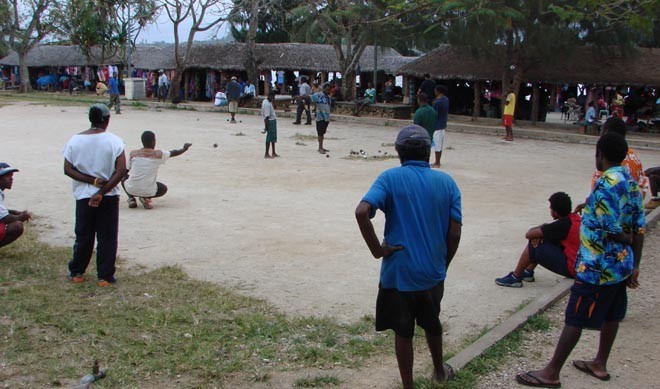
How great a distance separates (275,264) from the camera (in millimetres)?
6996

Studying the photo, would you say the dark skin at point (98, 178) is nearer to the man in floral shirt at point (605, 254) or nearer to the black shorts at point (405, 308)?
the black shorts at point (405, 308)

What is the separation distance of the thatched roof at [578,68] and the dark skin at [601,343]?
21819mm

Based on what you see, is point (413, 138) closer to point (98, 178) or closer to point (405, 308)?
point (405, 308)

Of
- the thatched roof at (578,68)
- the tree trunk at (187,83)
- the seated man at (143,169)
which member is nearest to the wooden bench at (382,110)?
the thatched roof at (578,68)

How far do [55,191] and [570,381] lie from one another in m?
8.70

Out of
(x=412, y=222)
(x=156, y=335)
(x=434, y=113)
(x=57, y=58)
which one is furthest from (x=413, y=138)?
(x=57, y=58)

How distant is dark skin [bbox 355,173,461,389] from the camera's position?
141 inches

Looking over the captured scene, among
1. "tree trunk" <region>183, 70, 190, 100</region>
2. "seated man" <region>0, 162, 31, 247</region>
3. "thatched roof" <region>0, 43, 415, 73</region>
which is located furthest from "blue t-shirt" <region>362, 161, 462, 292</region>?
"tree trunk" <region>183, 70, 190, 100</region>

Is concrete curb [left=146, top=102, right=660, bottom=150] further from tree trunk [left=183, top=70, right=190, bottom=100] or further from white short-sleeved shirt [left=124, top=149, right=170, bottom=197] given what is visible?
white short-sleeved shirt [left=124, top=149, right=170, bottom=197]

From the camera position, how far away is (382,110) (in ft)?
93.1

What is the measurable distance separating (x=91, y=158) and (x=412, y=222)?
3437 millimetres

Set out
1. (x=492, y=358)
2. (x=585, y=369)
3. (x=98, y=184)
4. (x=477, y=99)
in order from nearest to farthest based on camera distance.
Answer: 1. (x=585, y=369)
2. (x=492, y=358)
3. (x=98, y=184)
4. (x=477, y=99)

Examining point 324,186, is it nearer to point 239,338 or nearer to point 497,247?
point 497,247

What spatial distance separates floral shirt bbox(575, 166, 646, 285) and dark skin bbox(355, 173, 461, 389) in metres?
0.87
